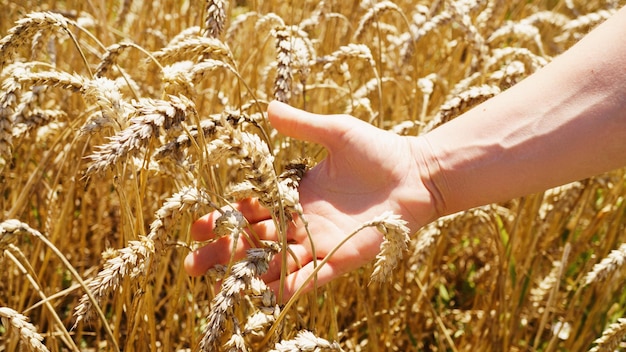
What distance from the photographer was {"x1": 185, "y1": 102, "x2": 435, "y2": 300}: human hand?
51.9 inches

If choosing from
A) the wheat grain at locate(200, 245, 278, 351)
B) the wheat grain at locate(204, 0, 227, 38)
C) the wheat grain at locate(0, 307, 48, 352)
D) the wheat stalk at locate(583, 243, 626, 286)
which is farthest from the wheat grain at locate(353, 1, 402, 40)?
the wheat grain at locate(0, 307, 48, 352)

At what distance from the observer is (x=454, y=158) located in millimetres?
1396

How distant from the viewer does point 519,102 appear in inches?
52.6

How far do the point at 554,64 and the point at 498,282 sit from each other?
23.6 inches

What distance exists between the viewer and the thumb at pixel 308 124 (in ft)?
4.30

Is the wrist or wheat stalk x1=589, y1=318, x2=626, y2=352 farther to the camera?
the wrist

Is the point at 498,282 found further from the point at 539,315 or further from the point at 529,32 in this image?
the point at 529,32

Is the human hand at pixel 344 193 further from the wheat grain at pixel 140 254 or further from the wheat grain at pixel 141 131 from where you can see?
the wheat grain at pixel 141 131

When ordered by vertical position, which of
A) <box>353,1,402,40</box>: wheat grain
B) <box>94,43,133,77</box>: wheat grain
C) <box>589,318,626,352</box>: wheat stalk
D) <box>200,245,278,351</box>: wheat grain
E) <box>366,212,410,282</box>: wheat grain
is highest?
<box>353,1,402,40</box>: wheat grain

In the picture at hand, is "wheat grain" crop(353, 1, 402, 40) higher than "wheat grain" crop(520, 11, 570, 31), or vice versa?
"wheat grain" crop(520, 11, 570, 31)

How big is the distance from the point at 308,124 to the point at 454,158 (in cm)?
32

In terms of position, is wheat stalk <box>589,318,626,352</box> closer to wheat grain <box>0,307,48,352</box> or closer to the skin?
the skin

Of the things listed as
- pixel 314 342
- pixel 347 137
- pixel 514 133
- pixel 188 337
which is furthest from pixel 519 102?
pixel 188 337

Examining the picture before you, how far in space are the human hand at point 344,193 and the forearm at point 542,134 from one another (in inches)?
2.4
